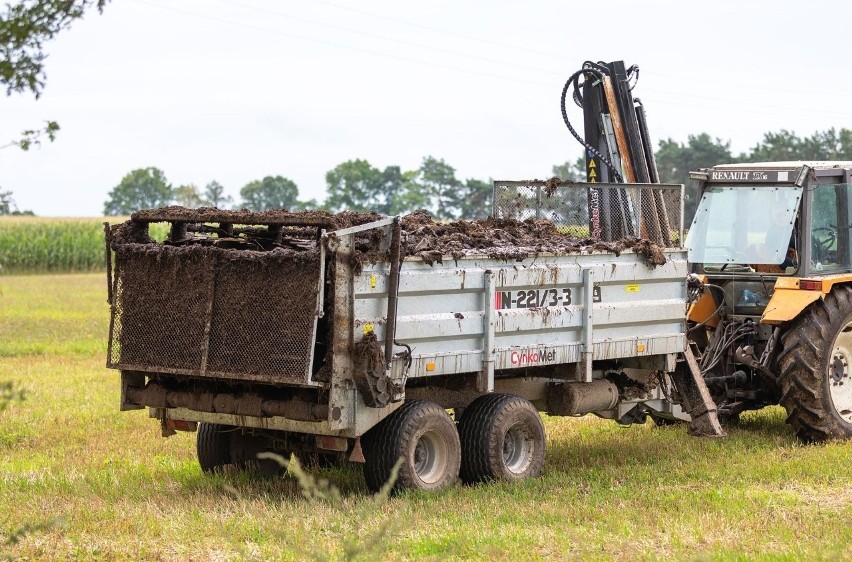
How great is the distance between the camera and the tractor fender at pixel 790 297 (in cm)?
1139

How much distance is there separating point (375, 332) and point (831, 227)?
5.18m

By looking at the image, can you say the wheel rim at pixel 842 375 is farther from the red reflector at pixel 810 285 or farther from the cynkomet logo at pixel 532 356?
the cynkomet logo at pixel 532 356

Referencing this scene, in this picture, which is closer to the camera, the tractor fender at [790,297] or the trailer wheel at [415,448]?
the trailer wheel at [415,448]

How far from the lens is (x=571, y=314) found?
10125 millimetres

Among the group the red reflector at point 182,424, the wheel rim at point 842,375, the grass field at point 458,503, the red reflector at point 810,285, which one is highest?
the red reflector at point 810,285

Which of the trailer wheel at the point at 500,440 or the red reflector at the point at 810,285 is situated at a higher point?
the red reflector at the point at 810,285

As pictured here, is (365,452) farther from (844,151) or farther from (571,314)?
(844,151)

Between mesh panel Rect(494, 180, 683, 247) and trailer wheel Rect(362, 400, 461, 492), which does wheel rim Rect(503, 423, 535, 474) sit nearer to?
trailer wheel Rect(362, 400, 461, 492)

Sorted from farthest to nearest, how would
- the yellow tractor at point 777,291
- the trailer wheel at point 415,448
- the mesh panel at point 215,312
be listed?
the yellow tractor at point 777,291 → the trailer wheel at point 415,448 → the mesh panel at point 215,312

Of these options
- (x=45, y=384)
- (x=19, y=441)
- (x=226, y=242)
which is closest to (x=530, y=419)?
(x=226, y=242)

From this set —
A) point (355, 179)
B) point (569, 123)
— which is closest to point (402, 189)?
point (355, 179)

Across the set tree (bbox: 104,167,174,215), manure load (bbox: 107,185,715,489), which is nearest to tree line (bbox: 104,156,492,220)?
tree (bbox: 104,167,174,215)

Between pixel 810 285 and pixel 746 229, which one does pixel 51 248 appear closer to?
pixel 746 229

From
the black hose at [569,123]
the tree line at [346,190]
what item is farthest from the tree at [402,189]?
the black hose at [569,123]
